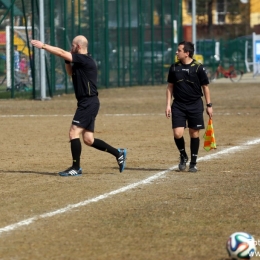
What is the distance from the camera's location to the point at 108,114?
23.5 meters

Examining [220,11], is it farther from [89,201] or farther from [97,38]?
[89,201]

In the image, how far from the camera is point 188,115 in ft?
41.1

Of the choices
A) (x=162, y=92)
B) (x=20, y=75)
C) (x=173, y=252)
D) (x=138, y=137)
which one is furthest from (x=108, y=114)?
(x=173, y=252)

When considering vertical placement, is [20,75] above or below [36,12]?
below

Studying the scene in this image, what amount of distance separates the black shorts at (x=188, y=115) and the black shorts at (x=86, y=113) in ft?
3.85

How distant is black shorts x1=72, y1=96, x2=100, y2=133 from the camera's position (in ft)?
39.2

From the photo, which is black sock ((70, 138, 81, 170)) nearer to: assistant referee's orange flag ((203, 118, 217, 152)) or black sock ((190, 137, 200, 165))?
black sock ((190, 137, 200, 165))

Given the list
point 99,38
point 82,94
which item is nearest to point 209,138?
point 82,94

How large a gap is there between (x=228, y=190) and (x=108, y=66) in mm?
27699

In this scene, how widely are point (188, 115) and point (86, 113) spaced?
148 cm

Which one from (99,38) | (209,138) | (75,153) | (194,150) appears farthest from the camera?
(99,38)

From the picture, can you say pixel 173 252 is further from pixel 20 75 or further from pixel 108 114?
pixel 20 75

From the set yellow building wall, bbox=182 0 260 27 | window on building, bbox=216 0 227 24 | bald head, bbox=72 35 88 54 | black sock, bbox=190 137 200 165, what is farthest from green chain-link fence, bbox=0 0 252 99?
window on building, bbox=216 0 227 24

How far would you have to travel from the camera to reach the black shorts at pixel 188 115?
41.0 feet
